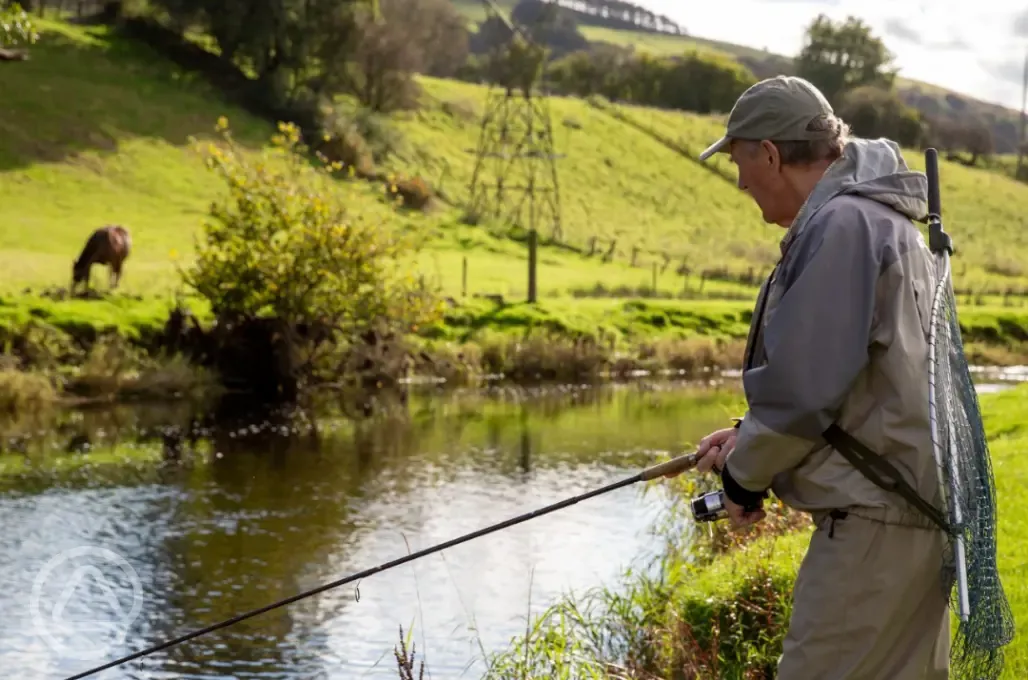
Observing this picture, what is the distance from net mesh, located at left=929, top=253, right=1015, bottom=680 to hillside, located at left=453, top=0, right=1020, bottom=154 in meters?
151

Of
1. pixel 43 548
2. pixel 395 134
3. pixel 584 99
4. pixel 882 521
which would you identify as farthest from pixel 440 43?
pixel 882 521

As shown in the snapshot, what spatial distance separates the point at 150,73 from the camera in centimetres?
5362

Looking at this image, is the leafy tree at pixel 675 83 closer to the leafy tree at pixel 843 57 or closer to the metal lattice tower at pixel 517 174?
the leafy tree at pixel 843 57

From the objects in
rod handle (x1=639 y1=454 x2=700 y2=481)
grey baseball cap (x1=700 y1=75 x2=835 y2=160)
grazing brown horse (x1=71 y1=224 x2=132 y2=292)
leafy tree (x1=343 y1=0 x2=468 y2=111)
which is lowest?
grazing brown horse (x1=71 y1=224 x2=132 y2=292)

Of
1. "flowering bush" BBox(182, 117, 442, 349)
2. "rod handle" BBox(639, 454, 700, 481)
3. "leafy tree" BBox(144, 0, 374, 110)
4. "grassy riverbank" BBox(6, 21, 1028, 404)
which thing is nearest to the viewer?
"rod handle" BBox(639, 454, 700, 481)

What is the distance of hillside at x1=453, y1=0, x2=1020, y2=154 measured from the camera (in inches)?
6363

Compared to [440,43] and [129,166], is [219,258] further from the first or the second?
[440,43]

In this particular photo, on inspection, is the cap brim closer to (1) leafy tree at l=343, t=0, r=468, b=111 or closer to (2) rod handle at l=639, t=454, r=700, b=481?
(2) rod handle at l=639, t=454, r=700, b=481

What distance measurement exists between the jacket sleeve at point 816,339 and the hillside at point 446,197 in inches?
876

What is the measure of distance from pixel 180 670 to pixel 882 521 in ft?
24.5

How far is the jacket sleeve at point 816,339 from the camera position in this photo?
398cm

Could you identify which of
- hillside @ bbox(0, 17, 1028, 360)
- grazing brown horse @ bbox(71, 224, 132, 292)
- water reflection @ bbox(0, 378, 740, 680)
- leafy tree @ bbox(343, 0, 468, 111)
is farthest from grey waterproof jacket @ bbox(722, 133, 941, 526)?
leafy tree @ bbox(343, 0, 468, 111)

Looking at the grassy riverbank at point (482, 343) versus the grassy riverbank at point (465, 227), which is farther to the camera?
the grassy riverbank at point (465, 227)

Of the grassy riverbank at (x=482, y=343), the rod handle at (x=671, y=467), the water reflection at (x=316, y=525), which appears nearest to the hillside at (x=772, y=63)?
the grassy riverbank at (x=482, y=343)
